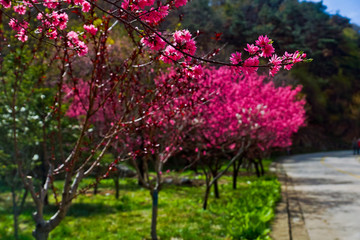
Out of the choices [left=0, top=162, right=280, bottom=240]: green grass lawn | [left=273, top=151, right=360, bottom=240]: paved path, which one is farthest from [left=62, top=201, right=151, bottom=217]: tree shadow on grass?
[left=273, top=151, right=360, bottom=240]: paved path

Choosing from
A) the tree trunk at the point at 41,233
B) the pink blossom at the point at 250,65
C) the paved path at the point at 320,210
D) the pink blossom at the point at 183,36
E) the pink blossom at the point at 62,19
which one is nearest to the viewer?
the pink blossom at the point at 250,65

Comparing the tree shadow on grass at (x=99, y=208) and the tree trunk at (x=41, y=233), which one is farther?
the tree shadow on grass at (x=99, y=208)

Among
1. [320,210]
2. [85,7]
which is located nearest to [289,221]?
[320,210]

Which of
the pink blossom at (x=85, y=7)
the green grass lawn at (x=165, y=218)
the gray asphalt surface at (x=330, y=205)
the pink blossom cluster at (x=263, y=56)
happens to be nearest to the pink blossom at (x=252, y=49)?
the pink blossom cluster at (x=263, y=56)

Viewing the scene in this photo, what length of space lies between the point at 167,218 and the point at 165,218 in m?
0.06

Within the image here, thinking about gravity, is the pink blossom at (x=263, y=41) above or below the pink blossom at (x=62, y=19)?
below

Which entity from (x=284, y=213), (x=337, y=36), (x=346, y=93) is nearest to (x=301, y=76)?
(x=337, y=36)

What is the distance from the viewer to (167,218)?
821cm

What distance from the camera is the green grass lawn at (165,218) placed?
22.0 ft

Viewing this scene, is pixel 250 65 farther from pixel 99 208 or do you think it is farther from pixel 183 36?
pixel 99 208

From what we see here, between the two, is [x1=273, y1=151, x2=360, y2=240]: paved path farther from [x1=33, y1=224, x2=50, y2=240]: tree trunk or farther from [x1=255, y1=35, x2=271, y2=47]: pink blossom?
[x1=255, y1=35, x2=271, y2=47]: pink blossom

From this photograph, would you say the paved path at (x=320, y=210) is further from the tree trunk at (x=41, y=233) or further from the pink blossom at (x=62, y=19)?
the pink blossom at (x=62, y=19)

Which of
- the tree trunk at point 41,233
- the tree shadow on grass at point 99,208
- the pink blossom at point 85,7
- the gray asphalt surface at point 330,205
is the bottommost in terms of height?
the gray asphalt surface at point 330,205

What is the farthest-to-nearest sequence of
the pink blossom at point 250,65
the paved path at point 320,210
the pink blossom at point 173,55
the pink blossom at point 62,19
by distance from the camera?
1. the paved path at point 320,210
2. the pink blossom at point 62,19
3. the pink blossom at point 173,55
4. the pink blossom at point 250,65
